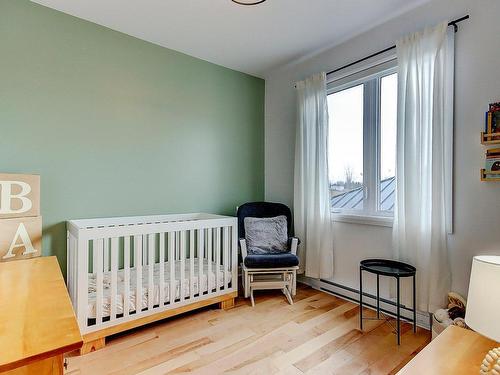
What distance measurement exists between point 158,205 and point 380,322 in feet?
7.59

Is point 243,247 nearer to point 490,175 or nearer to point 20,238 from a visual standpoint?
point 20,238

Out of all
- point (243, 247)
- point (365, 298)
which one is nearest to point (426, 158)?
point (365, 298)

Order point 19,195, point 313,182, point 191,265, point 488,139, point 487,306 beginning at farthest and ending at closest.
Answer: point 313,182 < point 191,265 < point 19,195 < point 488,139 < point 487,306

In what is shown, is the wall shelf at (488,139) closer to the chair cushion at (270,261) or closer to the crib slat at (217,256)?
the chair cushion at (270,261)

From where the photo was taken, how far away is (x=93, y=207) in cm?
261

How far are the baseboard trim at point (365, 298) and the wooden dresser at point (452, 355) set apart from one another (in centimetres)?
134

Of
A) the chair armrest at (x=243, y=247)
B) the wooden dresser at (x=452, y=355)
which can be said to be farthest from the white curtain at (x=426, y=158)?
the chair armrest at (x=243, y=247)

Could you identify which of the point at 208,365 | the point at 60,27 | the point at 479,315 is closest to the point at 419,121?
the point at 479,315

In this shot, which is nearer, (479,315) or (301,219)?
(479,315)

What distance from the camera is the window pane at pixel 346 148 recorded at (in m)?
2.89

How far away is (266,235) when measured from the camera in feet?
10.3

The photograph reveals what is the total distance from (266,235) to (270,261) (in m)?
0.43

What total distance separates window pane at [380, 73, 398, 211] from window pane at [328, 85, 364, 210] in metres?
0.21

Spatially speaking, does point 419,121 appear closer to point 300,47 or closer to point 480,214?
point 480,214
